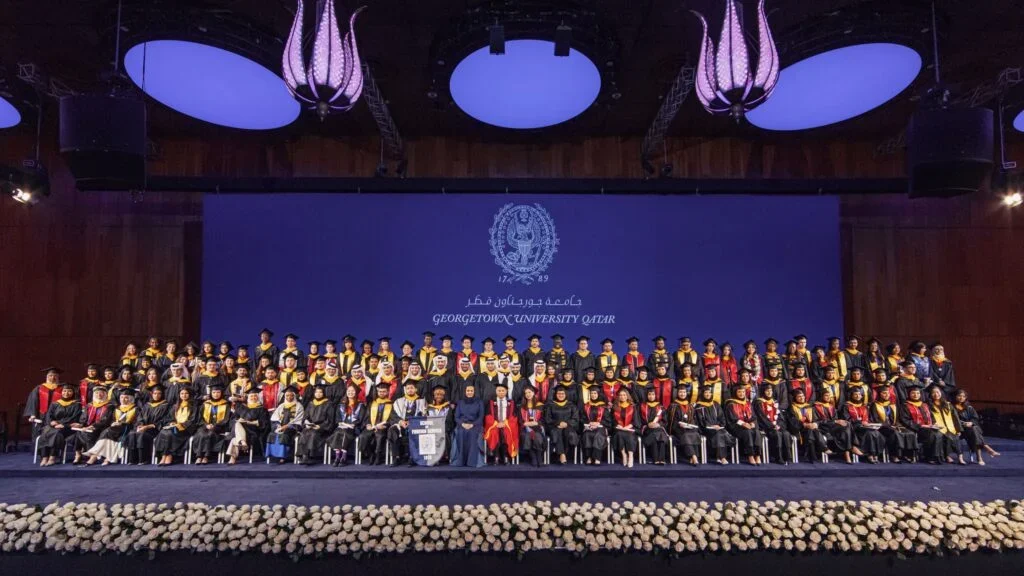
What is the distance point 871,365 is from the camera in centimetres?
702

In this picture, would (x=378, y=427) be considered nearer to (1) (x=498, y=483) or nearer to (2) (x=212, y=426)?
(1) (x=498, y=483)

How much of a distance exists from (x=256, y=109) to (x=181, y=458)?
4177mm

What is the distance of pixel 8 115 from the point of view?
25.0 ft

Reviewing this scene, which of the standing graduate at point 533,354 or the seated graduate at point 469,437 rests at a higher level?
the standing graduate at point 533,354

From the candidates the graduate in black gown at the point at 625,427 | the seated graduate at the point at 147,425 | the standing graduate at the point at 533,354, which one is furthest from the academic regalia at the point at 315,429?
the graduate in black gown at the point at 625,427

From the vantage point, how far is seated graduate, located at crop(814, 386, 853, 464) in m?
5.92

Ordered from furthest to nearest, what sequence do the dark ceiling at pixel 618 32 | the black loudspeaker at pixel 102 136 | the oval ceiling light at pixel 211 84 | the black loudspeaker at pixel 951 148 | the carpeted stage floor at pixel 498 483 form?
the oval ceiling light at pixel 211 84 → the dark ceiling at pixel 618 32 → the black loudspeaker at pixel 951 148 → the carpeted stage floor at pixel 498 483 → the black loudspeaker at pixel 102 136

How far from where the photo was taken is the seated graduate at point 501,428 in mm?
5816

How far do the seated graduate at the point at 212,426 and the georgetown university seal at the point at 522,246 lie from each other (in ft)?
12.8

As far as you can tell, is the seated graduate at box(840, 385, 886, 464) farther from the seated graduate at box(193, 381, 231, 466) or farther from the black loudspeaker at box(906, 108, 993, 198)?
the seated graduate at box(193, 381, 231, 466)

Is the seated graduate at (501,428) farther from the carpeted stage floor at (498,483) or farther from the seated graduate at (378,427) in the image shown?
the seated graduate at (378,427)

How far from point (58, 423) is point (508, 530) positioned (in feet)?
17.1

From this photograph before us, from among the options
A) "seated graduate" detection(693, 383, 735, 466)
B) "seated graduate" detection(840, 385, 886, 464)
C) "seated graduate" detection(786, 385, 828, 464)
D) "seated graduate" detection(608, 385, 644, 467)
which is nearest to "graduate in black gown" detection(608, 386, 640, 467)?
"seated graduate" detection(608, 385, 644, 467)

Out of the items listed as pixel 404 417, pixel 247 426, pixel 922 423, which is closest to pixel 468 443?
pixel 404 417
